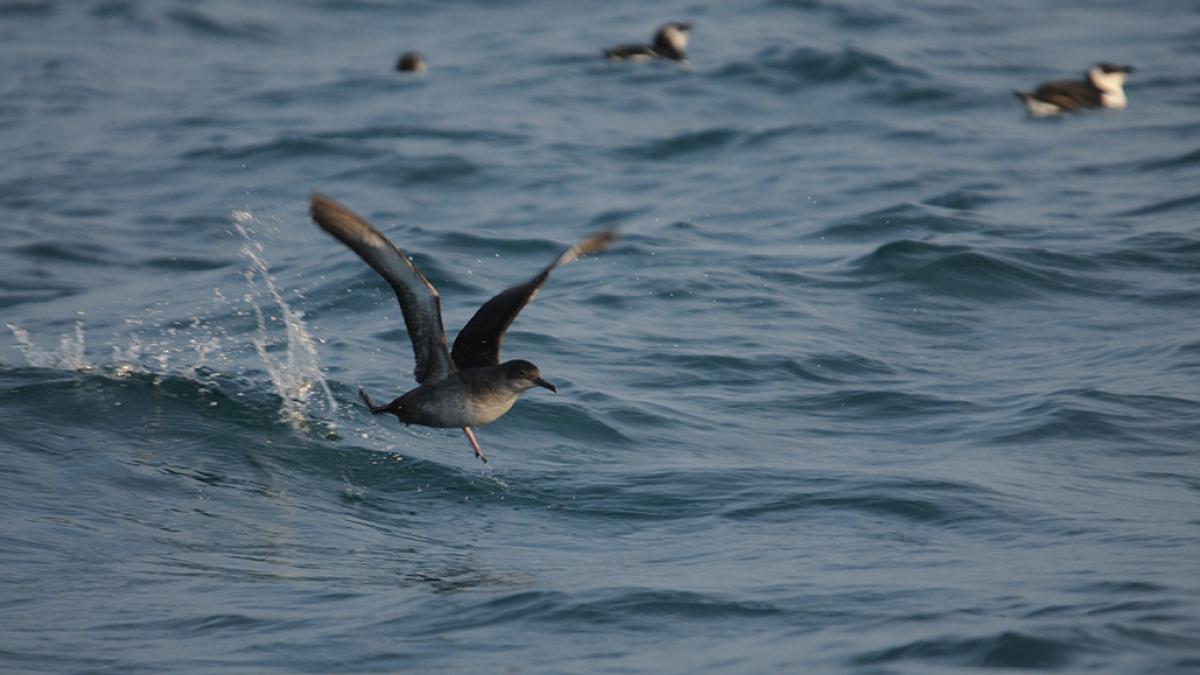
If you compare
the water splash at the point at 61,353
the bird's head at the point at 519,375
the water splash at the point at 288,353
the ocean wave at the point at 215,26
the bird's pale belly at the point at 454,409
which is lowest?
the water splash at the point at 288,353

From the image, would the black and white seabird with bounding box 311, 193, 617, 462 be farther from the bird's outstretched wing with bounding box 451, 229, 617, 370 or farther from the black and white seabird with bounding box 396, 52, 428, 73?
the black and white seabird with bounding box 396, 52, 428, 73

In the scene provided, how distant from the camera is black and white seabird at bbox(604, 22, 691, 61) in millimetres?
20953

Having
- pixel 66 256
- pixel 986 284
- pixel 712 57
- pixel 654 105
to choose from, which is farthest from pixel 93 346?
pixel 712 57

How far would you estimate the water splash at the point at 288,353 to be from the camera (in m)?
10.5

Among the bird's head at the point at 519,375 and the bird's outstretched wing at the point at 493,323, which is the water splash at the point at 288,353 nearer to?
the bird's outstretched wing at the point at 493,323

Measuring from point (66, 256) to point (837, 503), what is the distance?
840 cm

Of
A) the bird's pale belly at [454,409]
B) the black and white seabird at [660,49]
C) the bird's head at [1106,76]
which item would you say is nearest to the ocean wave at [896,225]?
the bird's head at [1106,76]

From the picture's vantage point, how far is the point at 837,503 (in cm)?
872

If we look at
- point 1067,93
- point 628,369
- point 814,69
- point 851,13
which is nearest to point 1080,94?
point 1067,93

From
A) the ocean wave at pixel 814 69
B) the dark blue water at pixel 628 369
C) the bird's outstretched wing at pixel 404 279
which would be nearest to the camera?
the bird's outstretched wing at pixel 404 279

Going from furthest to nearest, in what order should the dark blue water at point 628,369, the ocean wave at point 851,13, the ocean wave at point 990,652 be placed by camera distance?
the ocean wave at point 851,13, the dark blue water at point 628,369, the ocean wave at point 990,652

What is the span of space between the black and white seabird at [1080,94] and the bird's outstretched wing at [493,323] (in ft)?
35.8

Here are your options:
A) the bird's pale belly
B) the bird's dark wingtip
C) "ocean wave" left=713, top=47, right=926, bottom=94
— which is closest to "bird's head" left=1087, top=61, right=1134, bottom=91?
"ocean wave" left=713, top=47, right=926, bottom=94

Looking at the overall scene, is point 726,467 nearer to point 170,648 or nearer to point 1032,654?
point 1032,654
